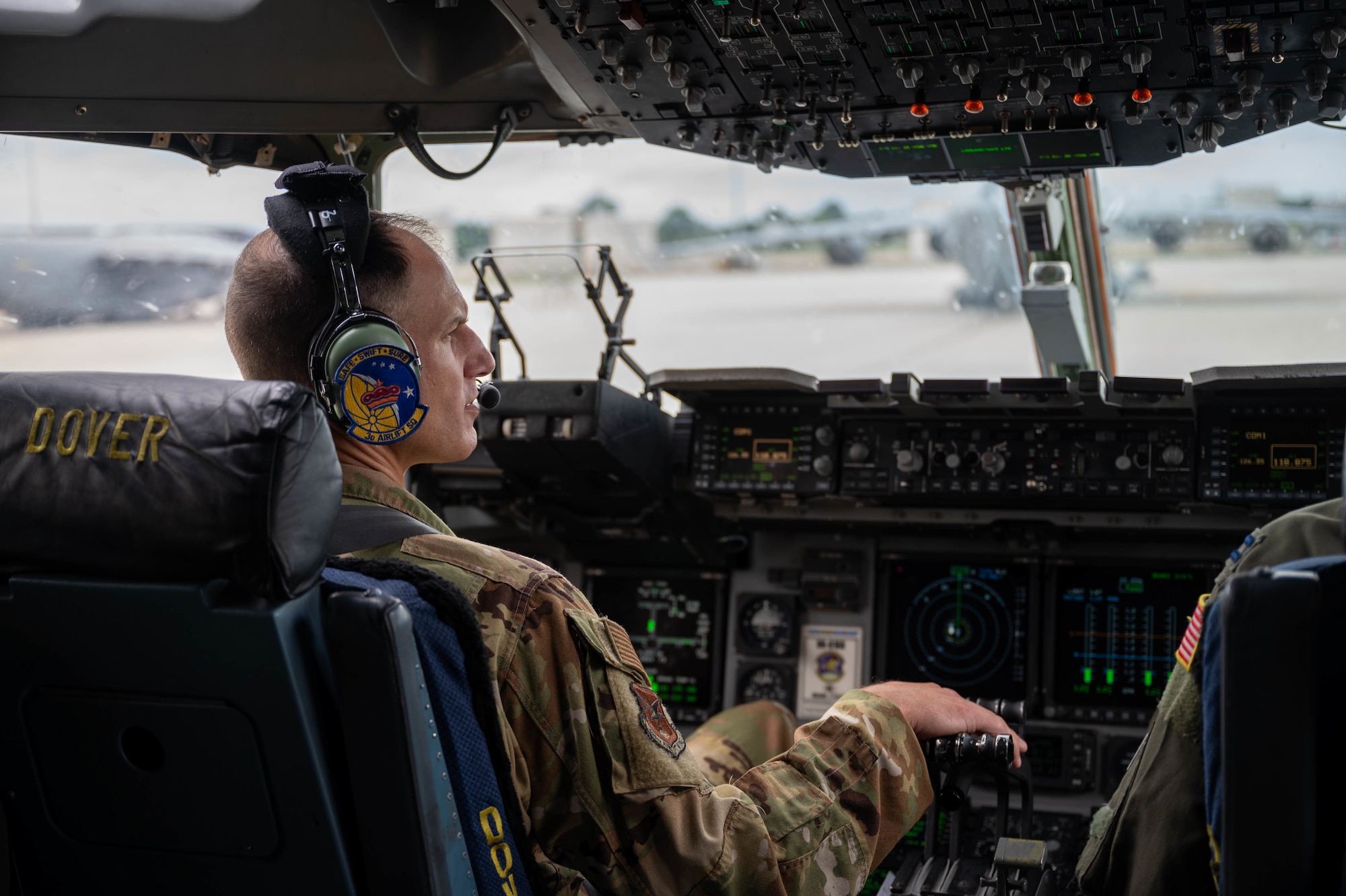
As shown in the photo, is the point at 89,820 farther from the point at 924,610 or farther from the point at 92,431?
the point at 924,610

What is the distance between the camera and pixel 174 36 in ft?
7.98

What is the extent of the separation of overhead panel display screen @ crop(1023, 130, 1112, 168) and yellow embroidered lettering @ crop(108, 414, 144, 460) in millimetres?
1658

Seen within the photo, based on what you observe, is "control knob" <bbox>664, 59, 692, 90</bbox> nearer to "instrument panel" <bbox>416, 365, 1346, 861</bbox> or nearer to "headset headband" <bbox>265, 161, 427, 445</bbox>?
"headset headband" <bbox>265, 161, 427, 445</bbox>

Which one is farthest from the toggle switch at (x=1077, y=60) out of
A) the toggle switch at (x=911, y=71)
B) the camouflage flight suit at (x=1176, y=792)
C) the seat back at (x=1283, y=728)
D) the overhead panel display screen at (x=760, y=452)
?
the overhead panel display screen at (x=760, y=452)

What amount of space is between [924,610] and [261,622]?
94.0 inches

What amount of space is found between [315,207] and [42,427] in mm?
444

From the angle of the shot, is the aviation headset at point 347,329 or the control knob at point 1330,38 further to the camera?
the control knob at point 1330,38

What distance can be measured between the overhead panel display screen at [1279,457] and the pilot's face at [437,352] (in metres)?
1.85

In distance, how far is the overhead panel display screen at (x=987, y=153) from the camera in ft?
7.36

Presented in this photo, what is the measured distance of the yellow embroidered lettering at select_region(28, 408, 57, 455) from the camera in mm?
1032

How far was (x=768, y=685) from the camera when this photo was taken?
3242mm

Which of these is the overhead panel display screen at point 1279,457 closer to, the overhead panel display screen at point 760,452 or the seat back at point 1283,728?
the overhead panel display screen at point 760,452

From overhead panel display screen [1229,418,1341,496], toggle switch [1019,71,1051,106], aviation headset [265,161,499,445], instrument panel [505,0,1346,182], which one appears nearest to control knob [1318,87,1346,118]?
instrument panel [505,0,1346,182]

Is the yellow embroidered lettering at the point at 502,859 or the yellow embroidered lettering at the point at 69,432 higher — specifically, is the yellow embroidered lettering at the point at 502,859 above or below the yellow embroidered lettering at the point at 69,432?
below
